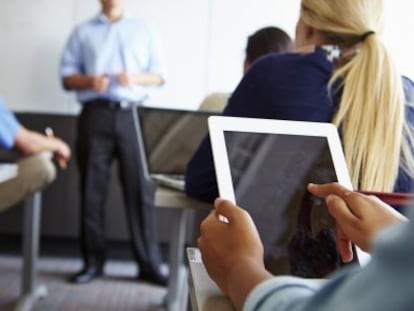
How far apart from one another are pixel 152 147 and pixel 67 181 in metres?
1.72

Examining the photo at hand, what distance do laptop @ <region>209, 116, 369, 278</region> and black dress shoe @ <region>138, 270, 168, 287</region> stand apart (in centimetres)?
216

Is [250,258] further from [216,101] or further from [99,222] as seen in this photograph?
[99,222]

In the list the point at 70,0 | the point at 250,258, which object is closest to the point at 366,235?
the point at 250,258

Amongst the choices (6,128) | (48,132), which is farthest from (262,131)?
(48,132)

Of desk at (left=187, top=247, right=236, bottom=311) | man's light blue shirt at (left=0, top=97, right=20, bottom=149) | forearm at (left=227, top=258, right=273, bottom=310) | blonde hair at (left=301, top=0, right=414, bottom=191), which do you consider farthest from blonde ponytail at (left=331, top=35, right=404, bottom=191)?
man's light blue shirt at (left=0, top=97, right=20, bottom=149)

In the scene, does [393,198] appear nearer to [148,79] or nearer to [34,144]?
[34,144]

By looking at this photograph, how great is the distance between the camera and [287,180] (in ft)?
2.64

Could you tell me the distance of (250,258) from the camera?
1.78ft

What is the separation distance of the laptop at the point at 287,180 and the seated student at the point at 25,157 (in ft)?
3.20

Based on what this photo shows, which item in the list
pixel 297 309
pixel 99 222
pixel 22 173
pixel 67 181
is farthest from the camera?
pixel 67 181

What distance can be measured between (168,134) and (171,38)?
1865 mm

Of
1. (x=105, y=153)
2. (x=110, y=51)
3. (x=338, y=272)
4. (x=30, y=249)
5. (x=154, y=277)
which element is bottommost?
(x=154, y=277)

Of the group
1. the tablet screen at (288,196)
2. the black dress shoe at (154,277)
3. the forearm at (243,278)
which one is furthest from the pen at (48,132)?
the forearm at (243,278)

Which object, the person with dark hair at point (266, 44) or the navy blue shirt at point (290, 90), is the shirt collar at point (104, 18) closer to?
the person with dark hair at point (266, 44)
